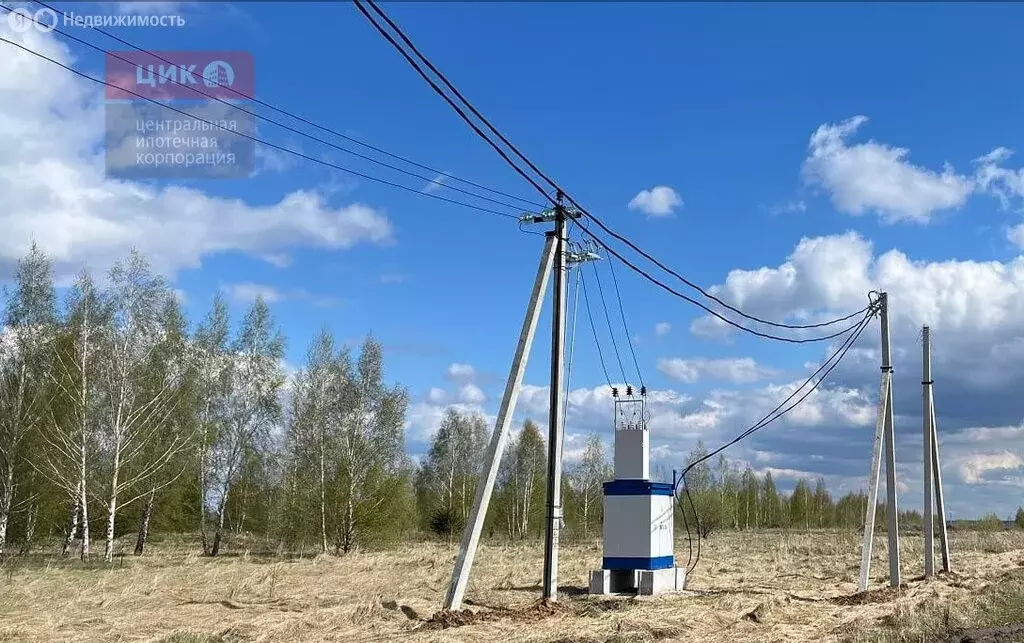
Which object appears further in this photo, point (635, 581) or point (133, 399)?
point (133, 399)

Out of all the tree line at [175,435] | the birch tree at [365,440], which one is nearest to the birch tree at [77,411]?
the tree line at [175,435]

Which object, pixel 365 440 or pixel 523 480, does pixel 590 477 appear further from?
pixel 365 440

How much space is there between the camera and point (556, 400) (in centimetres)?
1720

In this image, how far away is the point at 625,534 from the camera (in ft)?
65.9

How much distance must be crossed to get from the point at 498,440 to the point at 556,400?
2.00 m

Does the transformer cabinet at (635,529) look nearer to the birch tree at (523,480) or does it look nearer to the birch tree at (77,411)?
the birch tree at (77,411)

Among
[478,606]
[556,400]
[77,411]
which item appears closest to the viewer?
[478,606]

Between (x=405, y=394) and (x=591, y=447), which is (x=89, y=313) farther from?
(x=591, y=447)

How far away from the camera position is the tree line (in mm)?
31344

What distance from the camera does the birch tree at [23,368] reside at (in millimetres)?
31250

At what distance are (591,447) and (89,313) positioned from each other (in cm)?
4311

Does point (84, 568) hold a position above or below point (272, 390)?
below

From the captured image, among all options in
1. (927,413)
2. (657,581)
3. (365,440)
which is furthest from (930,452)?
(365,440)

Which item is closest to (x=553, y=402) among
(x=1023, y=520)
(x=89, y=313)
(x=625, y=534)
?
(x=625, y=534)
